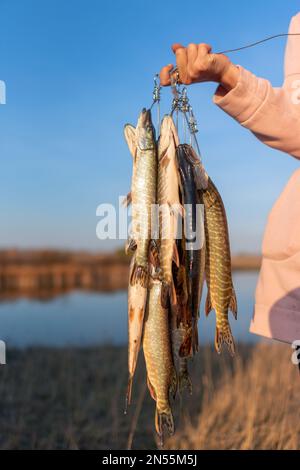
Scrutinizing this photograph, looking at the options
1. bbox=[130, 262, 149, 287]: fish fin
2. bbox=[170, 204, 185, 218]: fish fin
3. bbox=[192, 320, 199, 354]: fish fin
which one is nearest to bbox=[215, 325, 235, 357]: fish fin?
bbox=[192, 320, 199, 354]: fish fin

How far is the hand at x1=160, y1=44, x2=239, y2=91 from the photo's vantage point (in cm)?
206

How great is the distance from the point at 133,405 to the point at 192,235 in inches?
199

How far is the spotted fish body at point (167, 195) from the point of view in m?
1.95

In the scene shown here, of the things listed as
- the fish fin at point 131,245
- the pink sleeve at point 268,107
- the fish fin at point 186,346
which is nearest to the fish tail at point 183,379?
the fish fin at point 186,346

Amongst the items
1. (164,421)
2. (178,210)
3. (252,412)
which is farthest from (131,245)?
(252,412)

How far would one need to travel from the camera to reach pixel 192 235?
2.07 metres

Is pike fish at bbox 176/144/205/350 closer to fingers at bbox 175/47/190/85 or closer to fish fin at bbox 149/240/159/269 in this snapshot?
fish fin at bbox 149/240/159/269

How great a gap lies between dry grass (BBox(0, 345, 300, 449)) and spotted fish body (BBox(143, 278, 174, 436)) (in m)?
2.58

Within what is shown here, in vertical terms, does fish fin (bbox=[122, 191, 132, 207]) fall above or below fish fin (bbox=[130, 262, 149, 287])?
above

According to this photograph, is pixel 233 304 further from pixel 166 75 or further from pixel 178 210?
pixel 166 75

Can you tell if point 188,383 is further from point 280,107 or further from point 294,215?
point 280,107

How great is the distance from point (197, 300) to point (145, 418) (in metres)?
4.68

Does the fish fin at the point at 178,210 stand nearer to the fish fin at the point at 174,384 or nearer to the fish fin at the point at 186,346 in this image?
the fish fin at the point at 186,346

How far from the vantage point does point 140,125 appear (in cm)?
208
